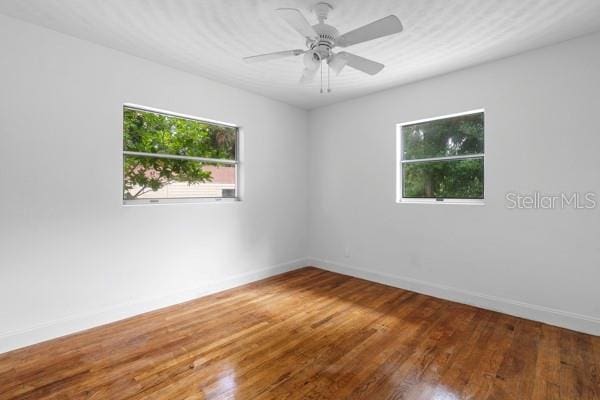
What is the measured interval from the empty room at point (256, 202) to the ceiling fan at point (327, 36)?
0.06 ft

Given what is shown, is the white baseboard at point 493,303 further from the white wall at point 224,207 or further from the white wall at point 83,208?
the white wall at point 83,208

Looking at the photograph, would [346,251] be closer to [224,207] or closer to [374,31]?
[224,207]

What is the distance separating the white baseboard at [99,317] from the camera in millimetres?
2357

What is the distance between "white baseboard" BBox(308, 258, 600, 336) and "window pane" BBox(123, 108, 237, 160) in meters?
2.56

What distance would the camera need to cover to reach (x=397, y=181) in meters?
3.85

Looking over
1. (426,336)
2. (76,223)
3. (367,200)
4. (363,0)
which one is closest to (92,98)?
(76,223)

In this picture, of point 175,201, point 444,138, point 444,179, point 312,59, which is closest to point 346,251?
point 444,179

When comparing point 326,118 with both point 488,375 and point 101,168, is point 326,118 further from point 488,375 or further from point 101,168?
point 488,375

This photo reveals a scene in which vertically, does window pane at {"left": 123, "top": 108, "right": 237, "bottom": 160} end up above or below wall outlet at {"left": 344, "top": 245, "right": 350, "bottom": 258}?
above

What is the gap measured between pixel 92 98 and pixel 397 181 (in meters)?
3.49

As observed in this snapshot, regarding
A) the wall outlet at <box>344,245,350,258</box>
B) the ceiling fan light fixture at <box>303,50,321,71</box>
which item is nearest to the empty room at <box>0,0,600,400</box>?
the ceiling fan light fixture at <box>303,50,321,71</box>

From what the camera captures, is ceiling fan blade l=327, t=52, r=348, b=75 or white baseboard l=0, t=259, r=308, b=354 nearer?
ceiling fan blade l=327, t=52, r=348, b=75

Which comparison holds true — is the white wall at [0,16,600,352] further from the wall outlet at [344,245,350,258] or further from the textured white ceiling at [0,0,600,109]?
the wall outlet at [344,245,350,258]

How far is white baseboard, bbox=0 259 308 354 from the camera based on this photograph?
7.73 ft
